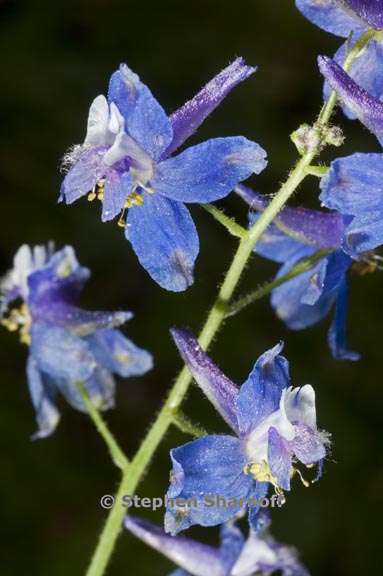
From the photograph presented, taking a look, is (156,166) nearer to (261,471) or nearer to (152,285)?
(261,471)

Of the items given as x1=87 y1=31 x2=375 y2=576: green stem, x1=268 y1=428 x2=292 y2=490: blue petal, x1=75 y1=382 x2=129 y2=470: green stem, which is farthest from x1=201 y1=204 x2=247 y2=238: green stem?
x1=75 y1=382 x2=129 y2=470: green stem

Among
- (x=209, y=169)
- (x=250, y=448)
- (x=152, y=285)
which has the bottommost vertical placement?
(x=152, y=285)

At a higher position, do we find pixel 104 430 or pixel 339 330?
pixel 104 430

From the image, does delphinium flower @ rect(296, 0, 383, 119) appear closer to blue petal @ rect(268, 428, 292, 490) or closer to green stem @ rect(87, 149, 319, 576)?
green stem @ rect(87, 149, 319, 576)

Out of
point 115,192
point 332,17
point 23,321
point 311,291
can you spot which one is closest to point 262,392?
point 311,291

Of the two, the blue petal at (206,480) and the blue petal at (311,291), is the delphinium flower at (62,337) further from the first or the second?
the blue petal at (206,480)

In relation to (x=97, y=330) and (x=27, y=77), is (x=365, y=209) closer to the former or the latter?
(x=97, y=330)
